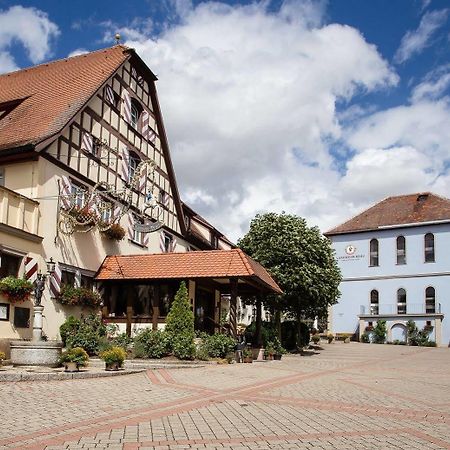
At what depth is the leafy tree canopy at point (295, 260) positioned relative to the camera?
94.5 ft

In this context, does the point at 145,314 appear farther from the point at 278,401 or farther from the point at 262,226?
the point at 278,401

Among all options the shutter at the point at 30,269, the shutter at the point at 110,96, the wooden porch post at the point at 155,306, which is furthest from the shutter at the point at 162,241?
the shutter at the point at 30,269

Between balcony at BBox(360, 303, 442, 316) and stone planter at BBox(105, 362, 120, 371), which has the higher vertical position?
balcony at BBox(360, 303, 442, 316)

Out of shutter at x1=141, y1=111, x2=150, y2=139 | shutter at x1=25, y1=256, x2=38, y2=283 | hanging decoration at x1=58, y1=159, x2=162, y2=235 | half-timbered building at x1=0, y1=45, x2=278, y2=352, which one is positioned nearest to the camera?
shutter at x1=25, y1=256, x2=38, y2=283

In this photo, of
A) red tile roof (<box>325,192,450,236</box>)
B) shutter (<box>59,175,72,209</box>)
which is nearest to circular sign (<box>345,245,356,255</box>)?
red tile roof (<box>325,192,450,236</box>)

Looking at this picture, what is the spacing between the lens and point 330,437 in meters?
7.80

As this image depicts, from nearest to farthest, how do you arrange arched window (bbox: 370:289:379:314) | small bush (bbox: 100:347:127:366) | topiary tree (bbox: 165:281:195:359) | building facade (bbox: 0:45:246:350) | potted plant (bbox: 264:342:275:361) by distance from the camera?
1. small bush (bbox: 100:347:127:366)
2. building facade (bbox: 0:45:246:350)
3. topiary tree (bbox: 165:281:195:359)
4. potted plant (bbox: 264:342:275:361)
5. arched window (bbox: 370:289:379:314)

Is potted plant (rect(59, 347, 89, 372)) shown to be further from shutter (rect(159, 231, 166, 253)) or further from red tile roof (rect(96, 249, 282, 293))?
shutter (rect(159, 231, 166, 253))

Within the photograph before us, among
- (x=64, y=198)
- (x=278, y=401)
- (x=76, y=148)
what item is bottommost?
(x=278, y=401)

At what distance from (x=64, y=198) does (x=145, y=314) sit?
573cm

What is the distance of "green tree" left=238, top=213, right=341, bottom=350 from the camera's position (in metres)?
28.8

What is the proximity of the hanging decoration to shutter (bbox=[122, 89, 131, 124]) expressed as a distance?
296 cm

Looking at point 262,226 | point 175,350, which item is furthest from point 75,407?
point 262,226

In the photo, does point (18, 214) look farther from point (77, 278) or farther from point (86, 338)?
point (86, 338)
